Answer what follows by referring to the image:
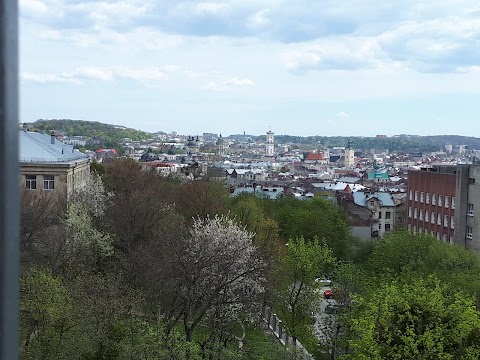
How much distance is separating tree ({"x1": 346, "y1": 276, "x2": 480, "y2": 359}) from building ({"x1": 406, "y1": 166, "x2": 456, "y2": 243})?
2976 cm

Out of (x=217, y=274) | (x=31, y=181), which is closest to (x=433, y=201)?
(x=31, y=181)

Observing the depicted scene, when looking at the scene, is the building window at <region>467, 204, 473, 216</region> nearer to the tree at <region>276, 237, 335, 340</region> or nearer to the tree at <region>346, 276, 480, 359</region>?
the tree at <region>276, 237, 335, 340</region>

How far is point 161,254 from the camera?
79.1 feet

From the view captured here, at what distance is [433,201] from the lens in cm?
5172

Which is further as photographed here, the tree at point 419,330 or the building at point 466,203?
the building at point 466,203

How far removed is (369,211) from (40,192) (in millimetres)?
36230

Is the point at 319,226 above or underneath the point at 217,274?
underneath

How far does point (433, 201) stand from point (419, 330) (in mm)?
36375

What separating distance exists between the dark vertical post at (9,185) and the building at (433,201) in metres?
46.8

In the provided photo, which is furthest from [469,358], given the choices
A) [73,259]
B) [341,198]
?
[341,198]

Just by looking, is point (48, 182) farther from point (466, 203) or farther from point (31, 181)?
point (466, 203)

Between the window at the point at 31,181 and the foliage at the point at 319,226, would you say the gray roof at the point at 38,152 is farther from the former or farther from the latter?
the foliage at the point at 319,226

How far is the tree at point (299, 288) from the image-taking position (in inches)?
1056

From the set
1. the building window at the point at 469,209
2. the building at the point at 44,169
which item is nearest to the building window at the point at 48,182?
the building at the point at 44,169
